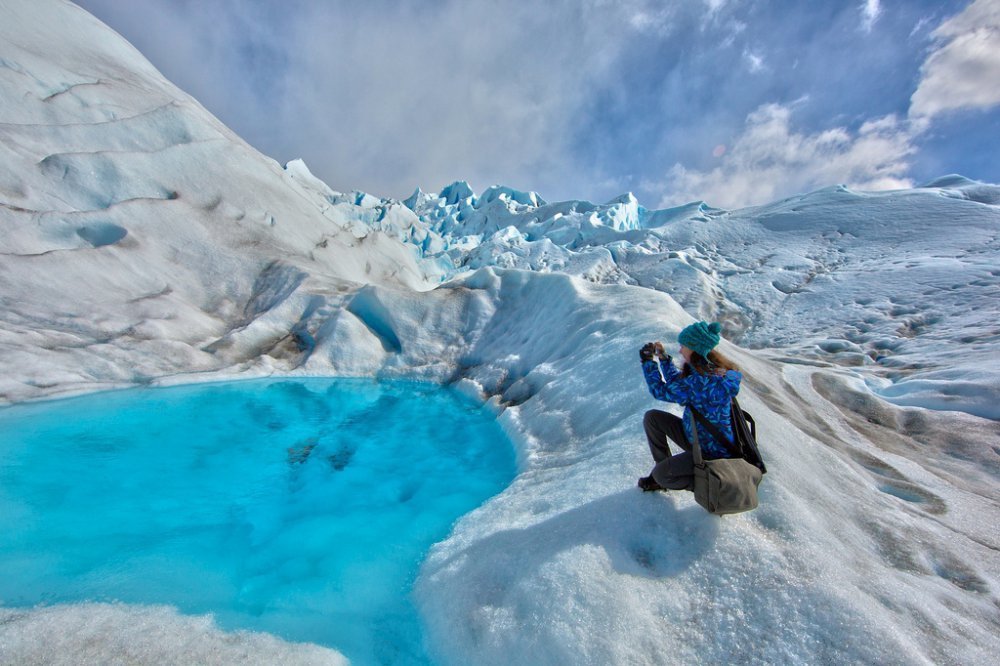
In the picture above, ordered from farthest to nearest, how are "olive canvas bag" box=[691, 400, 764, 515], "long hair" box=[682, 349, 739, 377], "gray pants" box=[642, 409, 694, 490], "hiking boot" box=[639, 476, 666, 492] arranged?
"hiking boot" box=[639, 476, 666, 492]
"gray pants" box=[642, 409, 694, 490]
"long hair" box=[682, 349, 739, 377]
"olive canvas bag" box=[691, 400, 764, 515]

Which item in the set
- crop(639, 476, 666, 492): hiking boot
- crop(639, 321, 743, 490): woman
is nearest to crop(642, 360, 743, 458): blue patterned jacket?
crop(639, 321, 743, 490): woman

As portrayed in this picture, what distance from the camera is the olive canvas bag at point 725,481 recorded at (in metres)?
2.62

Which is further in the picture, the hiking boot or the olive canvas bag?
the hiking boot

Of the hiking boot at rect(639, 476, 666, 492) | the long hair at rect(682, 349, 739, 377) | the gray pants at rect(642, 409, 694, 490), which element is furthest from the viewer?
the hiking boot at rect(639, 476, 666, 492)

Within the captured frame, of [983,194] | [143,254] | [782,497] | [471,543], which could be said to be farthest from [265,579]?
[983,194]

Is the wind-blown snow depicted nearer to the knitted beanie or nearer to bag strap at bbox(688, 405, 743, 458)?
bag strap at bbox(688, 405, 743, 458)

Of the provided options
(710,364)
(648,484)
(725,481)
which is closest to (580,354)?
(648,484)

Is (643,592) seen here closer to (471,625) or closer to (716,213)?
(471,625)

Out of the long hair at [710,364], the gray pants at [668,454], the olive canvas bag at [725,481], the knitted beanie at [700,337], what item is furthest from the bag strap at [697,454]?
the knitted beanie at [700,337]

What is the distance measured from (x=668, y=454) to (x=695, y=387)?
715mm

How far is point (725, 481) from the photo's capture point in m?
2.61

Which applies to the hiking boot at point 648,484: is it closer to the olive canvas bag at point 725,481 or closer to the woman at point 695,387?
the woman at point 695,387

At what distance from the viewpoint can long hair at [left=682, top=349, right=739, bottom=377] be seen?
2720 millimetres

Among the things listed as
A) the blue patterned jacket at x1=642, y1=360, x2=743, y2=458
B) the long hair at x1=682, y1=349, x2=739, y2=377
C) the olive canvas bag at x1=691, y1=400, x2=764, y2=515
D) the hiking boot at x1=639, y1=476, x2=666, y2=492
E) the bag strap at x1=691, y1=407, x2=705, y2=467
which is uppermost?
the long hair at x1=682, y1=349, x2=739, y2=377
